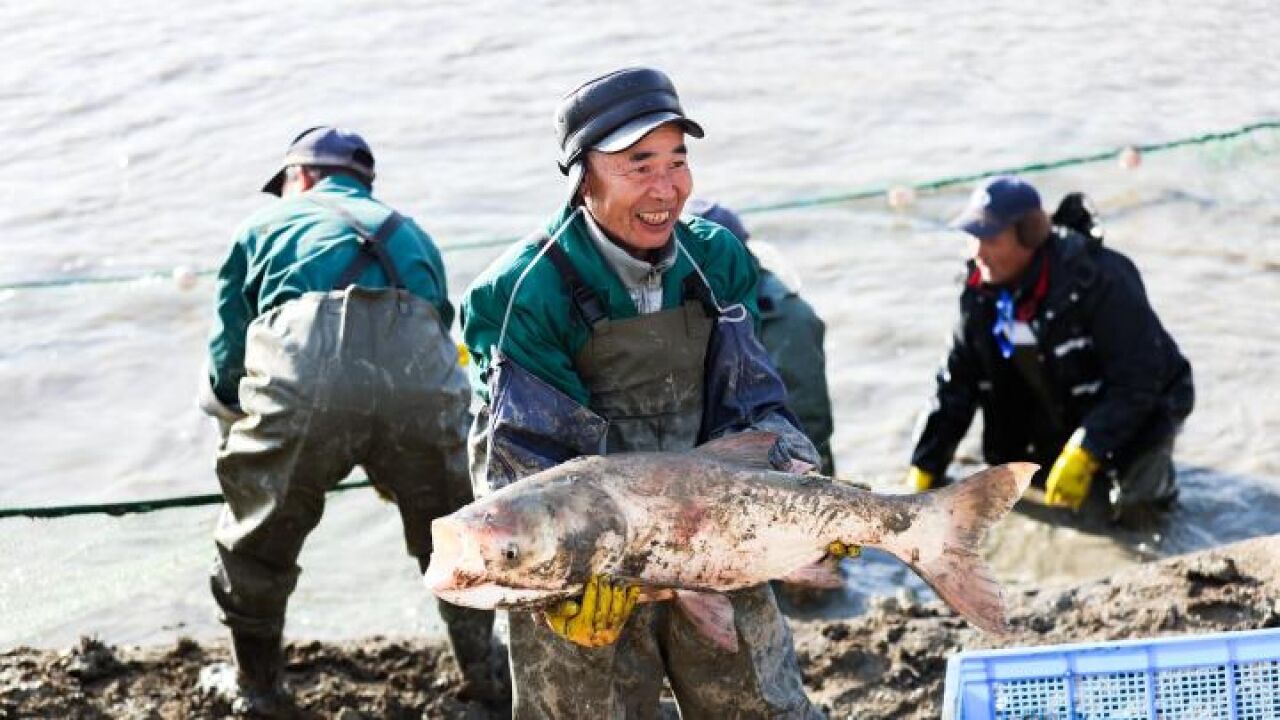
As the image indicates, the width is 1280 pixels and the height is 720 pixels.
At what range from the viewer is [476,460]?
438cm

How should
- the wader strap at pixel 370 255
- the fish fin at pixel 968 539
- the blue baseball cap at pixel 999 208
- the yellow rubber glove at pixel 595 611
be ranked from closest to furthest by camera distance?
the yellow rubber glove at pixel 595 611 → the fish fin at pixel 968 539 → the wader strap at pixel 370 255 → the blue baseball cap at pixel 999 208

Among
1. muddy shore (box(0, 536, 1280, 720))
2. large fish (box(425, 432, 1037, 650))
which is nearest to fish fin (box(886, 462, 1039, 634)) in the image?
large fish (box(425, 432, 1037, 650))

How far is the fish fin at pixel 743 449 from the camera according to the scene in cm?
395

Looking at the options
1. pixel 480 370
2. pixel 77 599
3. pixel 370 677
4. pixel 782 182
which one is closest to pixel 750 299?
pixel 480 370

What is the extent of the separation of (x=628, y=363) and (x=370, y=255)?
167 centimetres

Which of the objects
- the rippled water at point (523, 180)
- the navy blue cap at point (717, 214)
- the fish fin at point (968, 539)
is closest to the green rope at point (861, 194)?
the rippled water at point (523, 180)

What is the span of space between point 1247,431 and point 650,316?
5.02 metres

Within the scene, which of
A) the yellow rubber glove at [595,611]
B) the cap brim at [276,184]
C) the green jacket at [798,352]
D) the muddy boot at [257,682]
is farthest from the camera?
the green jacket at [798,352]

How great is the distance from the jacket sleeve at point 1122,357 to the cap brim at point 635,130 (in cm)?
365

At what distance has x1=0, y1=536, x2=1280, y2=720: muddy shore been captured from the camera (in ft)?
19.0

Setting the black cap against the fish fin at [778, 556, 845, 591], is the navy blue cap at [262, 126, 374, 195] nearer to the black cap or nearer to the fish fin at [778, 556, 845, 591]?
the black cap

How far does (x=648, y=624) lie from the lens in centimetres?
438

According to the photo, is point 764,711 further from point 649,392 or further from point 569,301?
point 569,301

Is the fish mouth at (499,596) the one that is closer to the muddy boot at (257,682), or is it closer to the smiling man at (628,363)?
the smiling man at (628,363)
